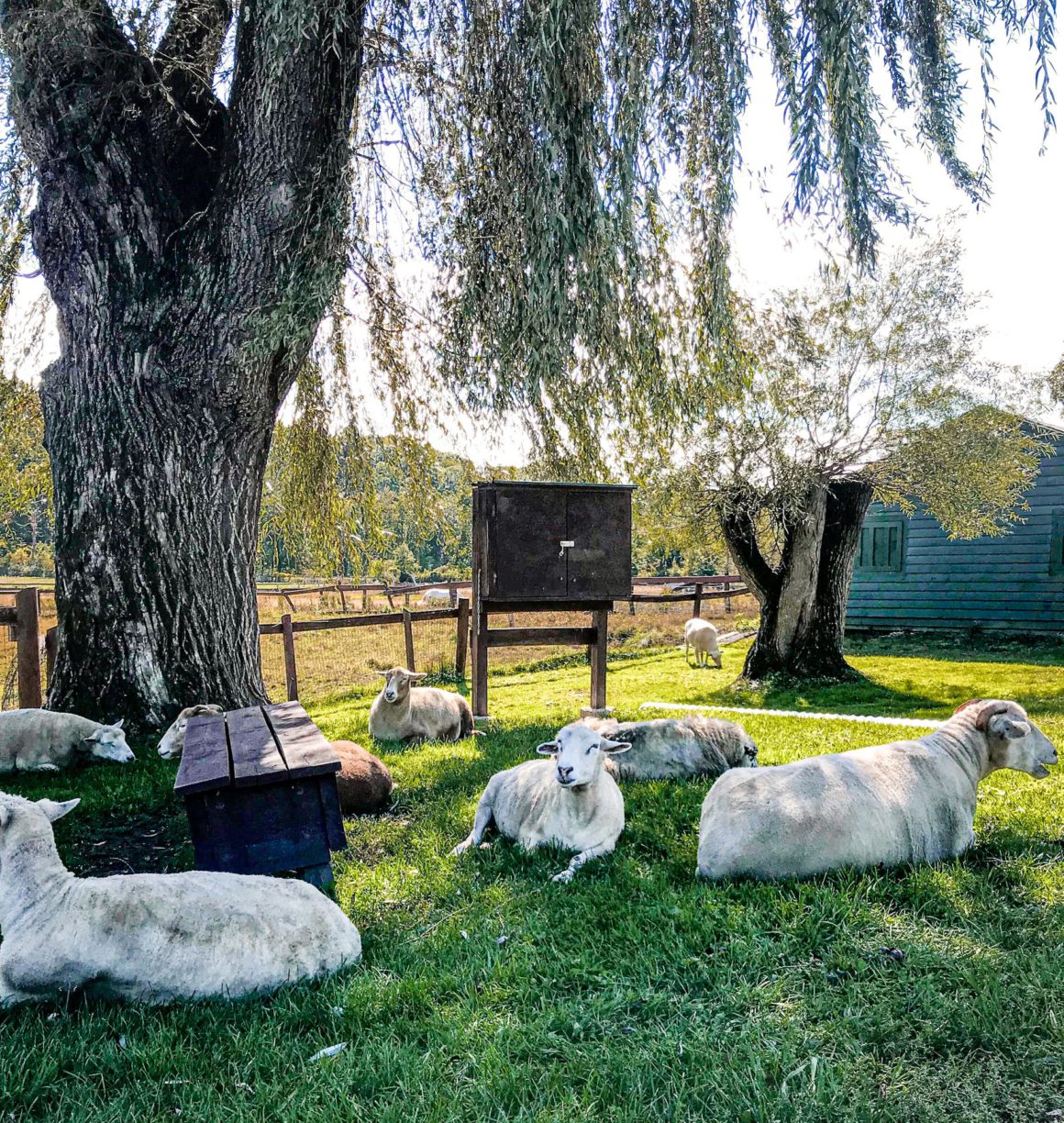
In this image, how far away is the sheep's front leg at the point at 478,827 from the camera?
4.54m

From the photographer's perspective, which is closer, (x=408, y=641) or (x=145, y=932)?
(x=145, y=932)

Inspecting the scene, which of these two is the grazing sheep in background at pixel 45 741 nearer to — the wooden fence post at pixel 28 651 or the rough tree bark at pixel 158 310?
the rough tree bark at pixel 158 310

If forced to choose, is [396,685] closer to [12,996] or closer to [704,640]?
[12,996]

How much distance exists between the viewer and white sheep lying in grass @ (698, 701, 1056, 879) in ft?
12.8

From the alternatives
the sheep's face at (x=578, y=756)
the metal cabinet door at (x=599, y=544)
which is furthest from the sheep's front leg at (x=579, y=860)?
the metal cabinet door at (x=599, y=544)

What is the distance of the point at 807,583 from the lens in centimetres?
1421

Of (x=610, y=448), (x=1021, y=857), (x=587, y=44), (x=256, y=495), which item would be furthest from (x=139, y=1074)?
(x=610, y=448)

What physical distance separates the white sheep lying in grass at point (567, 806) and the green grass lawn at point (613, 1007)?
5.4 inches

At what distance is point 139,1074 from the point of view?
245 cm

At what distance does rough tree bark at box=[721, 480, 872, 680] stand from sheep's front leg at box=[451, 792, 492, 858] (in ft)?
33.0

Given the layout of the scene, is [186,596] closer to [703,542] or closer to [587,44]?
[587,44]

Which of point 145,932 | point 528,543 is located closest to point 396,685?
point 528,543

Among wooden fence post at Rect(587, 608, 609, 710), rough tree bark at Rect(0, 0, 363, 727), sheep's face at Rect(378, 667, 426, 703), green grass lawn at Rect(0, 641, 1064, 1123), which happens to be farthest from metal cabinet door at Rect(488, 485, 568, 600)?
green grass lawn at Rect(0, 641, 1064, 1123)

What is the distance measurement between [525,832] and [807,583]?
10.9 metres
